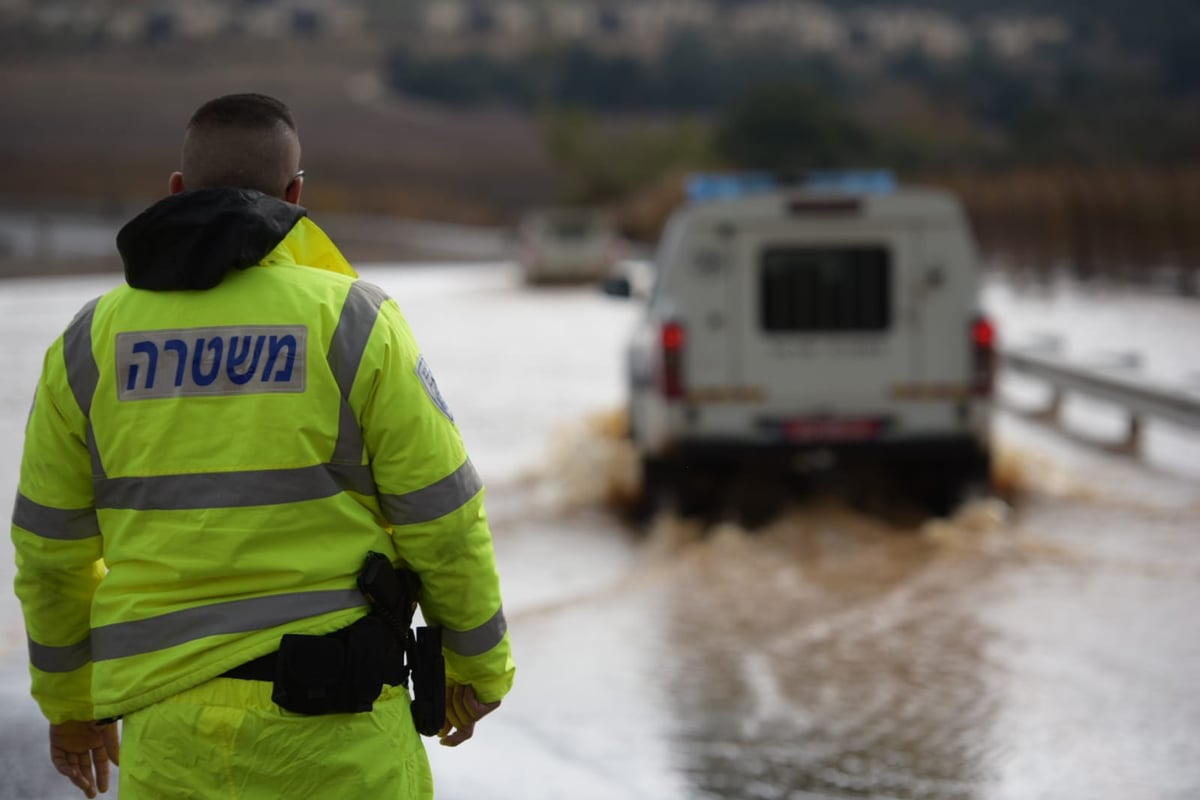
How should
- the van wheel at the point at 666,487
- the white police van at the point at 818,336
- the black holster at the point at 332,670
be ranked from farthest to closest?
the van wheel at the point at 666,487
the white police van at the point at 818,336
the black holster at the point at 332,670

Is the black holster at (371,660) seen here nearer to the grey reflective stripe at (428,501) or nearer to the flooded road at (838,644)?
the grey reflective stripe at (428,501)

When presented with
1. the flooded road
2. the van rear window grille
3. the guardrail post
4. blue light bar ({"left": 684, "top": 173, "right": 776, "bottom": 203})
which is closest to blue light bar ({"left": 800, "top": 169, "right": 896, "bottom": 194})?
blue light bar ({"left": 684, "top": 173, "right": 776, "bottom": 203})

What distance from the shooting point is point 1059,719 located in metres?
6.25

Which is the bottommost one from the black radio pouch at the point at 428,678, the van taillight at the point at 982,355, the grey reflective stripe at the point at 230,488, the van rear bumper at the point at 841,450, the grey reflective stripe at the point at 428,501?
the van rear bumper at the point at 841,450

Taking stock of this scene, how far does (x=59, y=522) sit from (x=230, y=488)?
35cm

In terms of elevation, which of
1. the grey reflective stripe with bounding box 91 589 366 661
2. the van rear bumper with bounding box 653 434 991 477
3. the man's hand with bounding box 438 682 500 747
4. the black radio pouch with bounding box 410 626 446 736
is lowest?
the van rear bumper with bounding box 653 434 991 477

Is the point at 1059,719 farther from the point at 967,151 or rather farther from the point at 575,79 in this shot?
the point at 575,79

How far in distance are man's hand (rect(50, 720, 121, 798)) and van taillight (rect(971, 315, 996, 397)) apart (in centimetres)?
734

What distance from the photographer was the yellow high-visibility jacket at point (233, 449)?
2707 mm

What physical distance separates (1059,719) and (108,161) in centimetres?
10447

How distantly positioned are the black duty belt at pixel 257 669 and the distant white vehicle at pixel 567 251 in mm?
34320

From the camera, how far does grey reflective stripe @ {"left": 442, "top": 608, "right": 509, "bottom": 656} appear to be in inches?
114

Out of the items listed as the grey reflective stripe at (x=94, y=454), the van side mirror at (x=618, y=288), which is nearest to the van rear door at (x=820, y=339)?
the van side mirror at (x=618, y=288)

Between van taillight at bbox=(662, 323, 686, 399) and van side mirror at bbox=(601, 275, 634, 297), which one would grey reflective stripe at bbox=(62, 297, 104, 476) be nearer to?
van taillight at bbox=(662, 323, 686, 399)
